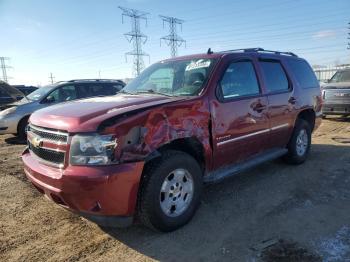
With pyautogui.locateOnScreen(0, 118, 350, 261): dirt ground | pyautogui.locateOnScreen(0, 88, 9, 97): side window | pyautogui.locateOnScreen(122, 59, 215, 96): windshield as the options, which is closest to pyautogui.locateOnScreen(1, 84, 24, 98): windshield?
pyautogui.locateOnScreen(0, 88, 9, 97): side window

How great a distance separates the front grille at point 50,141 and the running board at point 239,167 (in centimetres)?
168

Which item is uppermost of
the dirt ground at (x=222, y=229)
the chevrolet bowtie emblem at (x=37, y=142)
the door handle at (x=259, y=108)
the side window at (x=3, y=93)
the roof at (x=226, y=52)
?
the roof at (x=226, y=52)

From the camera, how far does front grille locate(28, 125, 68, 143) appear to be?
10.6ft

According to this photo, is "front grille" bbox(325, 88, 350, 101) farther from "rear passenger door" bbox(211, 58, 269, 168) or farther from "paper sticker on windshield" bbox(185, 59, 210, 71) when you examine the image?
"paper sticker on windshield" bbox(185, 59, 210, 71)

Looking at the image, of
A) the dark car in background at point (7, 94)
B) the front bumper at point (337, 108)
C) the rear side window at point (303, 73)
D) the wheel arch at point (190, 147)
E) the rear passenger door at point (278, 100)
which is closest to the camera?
the wheel arch at point (190, 147)

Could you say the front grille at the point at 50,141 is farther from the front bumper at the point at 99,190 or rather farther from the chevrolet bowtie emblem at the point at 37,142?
the front bumper at the point at 99,190

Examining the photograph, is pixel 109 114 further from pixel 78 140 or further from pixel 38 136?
pixel 38 136

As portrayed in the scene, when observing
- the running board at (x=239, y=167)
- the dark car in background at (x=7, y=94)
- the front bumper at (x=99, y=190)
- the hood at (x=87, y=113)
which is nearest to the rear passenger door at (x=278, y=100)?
the running board at (x=239, y=167)

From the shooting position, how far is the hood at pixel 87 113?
3.16 m

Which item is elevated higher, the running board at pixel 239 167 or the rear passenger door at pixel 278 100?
the rear passenger door at pixel 278 100

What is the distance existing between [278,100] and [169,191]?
257cm

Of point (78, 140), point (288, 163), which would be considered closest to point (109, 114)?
point (78, 140)

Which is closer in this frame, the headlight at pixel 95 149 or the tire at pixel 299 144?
the headlight at pixel 95 149

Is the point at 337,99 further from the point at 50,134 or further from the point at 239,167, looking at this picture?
the point at 50,134
